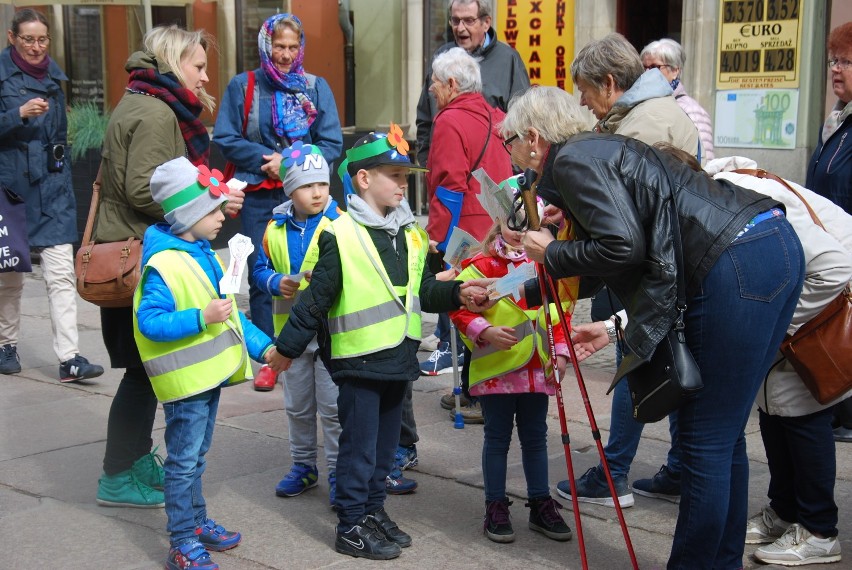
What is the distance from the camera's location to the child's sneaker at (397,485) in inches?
201

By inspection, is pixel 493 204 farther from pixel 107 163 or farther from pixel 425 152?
pixel 425 152

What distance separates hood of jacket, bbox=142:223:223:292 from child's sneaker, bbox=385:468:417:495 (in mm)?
1286

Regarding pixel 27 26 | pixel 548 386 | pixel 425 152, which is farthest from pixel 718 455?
pixel 27 26

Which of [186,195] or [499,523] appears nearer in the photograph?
[186,195]

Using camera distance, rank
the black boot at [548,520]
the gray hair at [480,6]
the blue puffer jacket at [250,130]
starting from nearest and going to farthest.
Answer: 1. the black boot at [548,520]
2. the blue puffer jacket at [250,130]
3. the gray hair at [480,6]

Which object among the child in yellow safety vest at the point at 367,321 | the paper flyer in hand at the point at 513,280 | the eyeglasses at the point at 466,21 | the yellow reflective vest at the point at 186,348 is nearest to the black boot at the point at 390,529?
the child in yellow safety vest at the point at 367,321

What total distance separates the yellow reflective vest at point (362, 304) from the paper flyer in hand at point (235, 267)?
35 cm

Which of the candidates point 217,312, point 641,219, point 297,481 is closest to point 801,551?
point 641,219

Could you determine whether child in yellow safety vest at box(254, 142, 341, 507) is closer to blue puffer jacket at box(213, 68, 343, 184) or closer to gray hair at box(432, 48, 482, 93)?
gray hair at box(432, 48, 482, 93)

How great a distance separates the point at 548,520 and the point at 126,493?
6.03 feet

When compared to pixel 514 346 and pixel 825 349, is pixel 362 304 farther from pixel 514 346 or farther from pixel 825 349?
pixel 825 349

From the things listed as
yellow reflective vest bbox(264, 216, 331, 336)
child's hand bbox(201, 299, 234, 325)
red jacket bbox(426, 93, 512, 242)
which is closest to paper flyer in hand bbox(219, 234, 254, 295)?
child's hand bbox(201, 299, 234, 325)

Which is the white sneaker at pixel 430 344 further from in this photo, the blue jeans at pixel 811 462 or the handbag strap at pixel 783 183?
the handbag strap at pixel 783 183

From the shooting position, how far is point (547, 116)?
13.3ft
